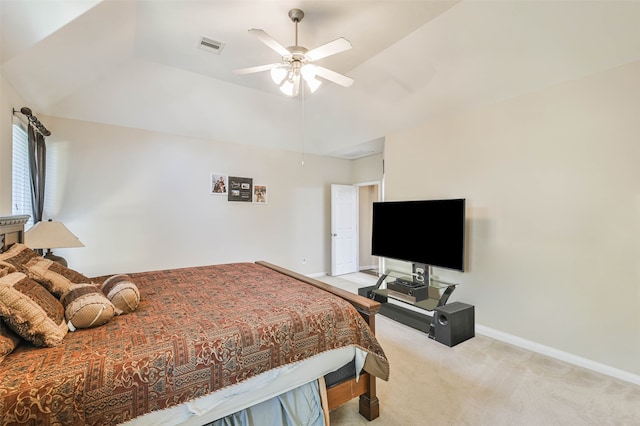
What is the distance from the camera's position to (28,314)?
126 cm

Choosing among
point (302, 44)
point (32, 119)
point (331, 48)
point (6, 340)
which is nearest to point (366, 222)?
point (302, 44)

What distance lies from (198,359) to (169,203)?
12.0 feet

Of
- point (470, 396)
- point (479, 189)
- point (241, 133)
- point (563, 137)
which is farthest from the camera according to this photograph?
point (241, 133)

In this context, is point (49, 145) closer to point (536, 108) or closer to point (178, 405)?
point (178, 405)

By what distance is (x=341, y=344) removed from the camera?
1756mm

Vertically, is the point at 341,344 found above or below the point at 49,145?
below

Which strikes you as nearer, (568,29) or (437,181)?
(568,29)

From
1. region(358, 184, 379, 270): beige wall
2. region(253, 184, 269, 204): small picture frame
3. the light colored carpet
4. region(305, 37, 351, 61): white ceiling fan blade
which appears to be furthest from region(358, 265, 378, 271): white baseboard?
region(305, 37, 351, 61): white ceiling fan blade

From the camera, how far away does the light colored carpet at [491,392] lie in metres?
1.93

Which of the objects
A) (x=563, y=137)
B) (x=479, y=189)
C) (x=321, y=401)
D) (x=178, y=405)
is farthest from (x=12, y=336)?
(x=563, y=137)

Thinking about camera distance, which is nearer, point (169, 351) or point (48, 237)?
point (169, 351)

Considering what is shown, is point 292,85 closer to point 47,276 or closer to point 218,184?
point 47,276

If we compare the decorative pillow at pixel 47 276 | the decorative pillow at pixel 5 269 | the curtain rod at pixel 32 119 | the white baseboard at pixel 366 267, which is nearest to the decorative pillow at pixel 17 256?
the decorative pillow at pixel 47 276

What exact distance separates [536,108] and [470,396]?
2.84 metres
